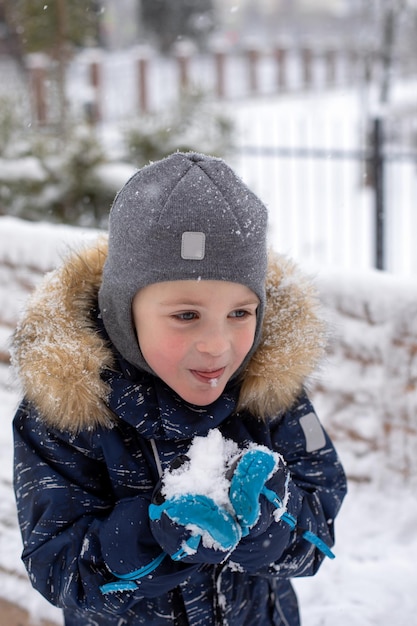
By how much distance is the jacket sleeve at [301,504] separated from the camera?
145 centimetres

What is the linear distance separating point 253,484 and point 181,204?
52 centimetres

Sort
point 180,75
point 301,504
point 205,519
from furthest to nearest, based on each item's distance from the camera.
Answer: point 180,75, point 301,504, point 205,519

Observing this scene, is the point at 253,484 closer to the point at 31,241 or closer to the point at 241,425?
the point at 241,425

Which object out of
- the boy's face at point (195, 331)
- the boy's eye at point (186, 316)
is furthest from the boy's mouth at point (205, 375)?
the boy's eye at point (186, 316)

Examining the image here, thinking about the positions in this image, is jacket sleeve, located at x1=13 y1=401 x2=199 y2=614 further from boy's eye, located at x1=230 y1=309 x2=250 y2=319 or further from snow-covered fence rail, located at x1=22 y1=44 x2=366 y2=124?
snow-covered fence rail, located at x1=22 y1=44 x2=366 y2=124

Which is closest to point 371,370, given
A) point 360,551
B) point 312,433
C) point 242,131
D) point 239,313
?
point 360,551

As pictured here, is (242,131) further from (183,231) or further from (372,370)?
(183,231)

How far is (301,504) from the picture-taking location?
1.56m

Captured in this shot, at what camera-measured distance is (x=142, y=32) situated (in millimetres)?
30375

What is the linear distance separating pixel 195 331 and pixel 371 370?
1764mm

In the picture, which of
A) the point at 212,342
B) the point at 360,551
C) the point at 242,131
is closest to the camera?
the point at 212,342

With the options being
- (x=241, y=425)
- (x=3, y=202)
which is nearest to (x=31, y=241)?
(x=3, y=202)

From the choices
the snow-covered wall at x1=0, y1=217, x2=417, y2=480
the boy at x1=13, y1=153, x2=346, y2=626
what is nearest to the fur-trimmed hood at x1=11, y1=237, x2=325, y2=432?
the boy at x1=13, y1=153, x2=346, y2=626

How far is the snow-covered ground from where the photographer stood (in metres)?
2.50
